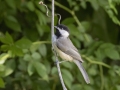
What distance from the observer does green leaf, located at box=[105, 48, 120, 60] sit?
8.23ft

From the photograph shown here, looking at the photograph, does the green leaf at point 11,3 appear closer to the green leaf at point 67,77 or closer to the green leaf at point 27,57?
the green leaf at point 27,57

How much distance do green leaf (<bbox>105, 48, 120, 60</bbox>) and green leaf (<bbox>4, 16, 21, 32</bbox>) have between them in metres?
0.59

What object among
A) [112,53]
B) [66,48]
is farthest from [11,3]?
[112,53]

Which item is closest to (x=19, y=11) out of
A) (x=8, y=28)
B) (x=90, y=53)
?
(x=8, y=28)

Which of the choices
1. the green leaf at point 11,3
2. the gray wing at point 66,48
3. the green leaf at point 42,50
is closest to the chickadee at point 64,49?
the gray wing at point 66,48

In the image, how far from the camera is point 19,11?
2734 millimetres

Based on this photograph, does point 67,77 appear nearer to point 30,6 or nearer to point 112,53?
point 112,53

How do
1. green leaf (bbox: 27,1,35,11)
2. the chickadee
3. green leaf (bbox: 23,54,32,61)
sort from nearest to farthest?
the chickadee
green leaf (bbox: 23,54,32,61)
green leaf (bbox: 27,1,35,11)

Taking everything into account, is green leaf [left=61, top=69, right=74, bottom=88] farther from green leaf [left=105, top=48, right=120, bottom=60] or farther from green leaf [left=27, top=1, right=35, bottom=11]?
green leaf [left=27, top=1, right=35, bottom=11]

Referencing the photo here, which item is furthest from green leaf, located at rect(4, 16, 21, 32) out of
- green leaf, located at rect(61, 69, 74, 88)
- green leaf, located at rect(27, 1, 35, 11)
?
green leaf, located at rect(61, 69, 74, 88)

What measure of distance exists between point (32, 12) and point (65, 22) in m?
0.23

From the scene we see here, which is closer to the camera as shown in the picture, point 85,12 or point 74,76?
point 74,76

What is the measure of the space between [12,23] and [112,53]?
68 centimetres

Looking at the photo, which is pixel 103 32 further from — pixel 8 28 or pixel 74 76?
pixel 8 28
